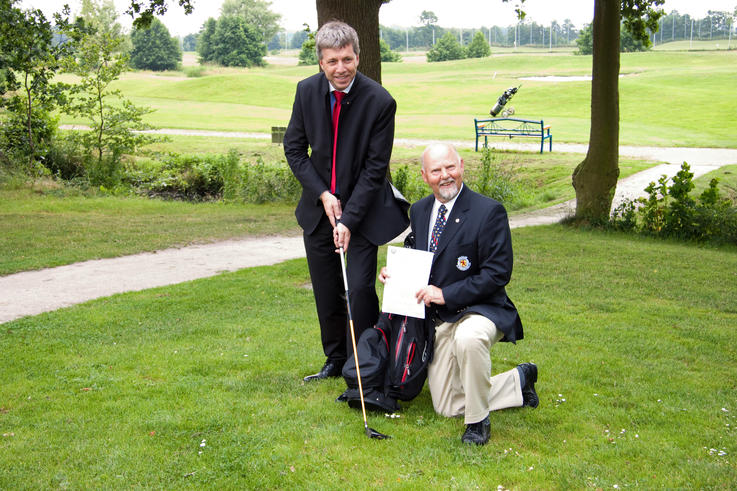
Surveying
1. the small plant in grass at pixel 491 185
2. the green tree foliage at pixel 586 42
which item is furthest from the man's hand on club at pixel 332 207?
the green tree foliage at pixel 586 42

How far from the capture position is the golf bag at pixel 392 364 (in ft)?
14.0

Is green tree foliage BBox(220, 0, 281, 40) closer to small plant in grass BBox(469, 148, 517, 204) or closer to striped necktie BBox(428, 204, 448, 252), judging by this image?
small plant in grass BBox(469, 148, 517, 204)

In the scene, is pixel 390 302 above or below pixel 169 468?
above

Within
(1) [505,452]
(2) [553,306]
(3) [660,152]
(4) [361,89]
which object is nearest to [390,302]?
(1) [505,452]

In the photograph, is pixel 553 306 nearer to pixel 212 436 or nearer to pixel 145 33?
pixel 212 436

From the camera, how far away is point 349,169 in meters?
4.47

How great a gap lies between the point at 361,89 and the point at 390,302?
1.33m

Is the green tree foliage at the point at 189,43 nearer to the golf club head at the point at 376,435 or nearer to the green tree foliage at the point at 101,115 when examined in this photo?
the green tree foliage at the point at 101,115

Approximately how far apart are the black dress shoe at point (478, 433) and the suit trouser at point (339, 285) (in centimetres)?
98

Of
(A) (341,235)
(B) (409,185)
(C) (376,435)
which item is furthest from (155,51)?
(C) (376,435)

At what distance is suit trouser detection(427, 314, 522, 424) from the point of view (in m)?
3.94

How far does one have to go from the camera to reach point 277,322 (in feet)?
21.8

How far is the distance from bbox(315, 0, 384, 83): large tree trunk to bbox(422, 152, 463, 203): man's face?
6360 mm

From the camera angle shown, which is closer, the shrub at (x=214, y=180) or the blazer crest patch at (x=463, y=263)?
the blazer crest patch at (x=463, y=263)
